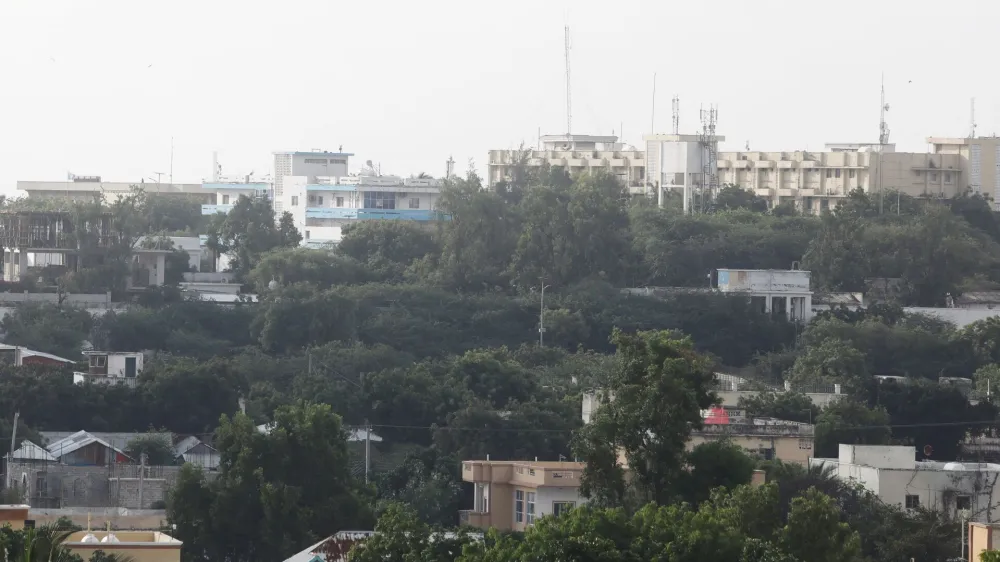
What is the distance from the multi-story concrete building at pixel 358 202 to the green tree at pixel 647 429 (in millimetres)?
43570

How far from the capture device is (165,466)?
40.5 m

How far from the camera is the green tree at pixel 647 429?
30234 millimetres

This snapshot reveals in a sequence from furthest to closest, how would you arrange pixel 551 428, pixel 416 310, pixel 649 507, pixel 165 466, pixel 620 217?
pixel 620 217, pixel 416 310, pixel 551 428, pixel 165 466, pixel 649 507

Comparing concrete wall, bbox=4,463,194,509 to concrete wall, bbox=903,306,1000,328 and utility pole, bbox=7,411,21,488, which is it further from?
concrete wall, bbox=903,306,1000,328

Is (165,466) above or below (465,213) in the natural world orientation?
below

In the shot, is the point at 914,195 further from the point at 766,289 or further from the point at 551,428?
the point at 551,428

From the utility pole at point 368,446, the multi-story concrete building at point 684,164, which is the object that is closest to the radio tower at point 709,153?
the multi-story concrete building at point 684,164

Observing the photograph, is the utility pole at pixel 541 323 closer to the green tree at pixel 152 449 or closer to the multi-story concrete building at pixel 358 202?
the multi-story concrete building at pixel 358 202

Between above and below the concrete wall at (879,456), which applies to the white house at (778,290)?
above

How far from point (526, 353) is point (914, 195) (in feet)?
84.1

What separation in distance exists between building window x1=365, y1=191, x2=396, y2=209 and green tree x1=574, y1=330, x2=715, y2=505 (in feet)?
147

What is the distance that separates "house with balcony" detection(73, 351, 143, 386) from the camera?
46938 mm

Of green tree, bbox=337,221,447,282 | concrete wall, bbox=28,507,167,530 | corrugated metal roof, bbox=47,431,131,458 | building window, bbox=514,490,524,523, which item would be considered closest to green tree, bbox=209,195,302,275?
green tree, bbox=337,221,447,282

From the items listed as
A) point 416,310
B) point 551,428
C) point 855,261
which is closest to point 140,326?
point 416,310
